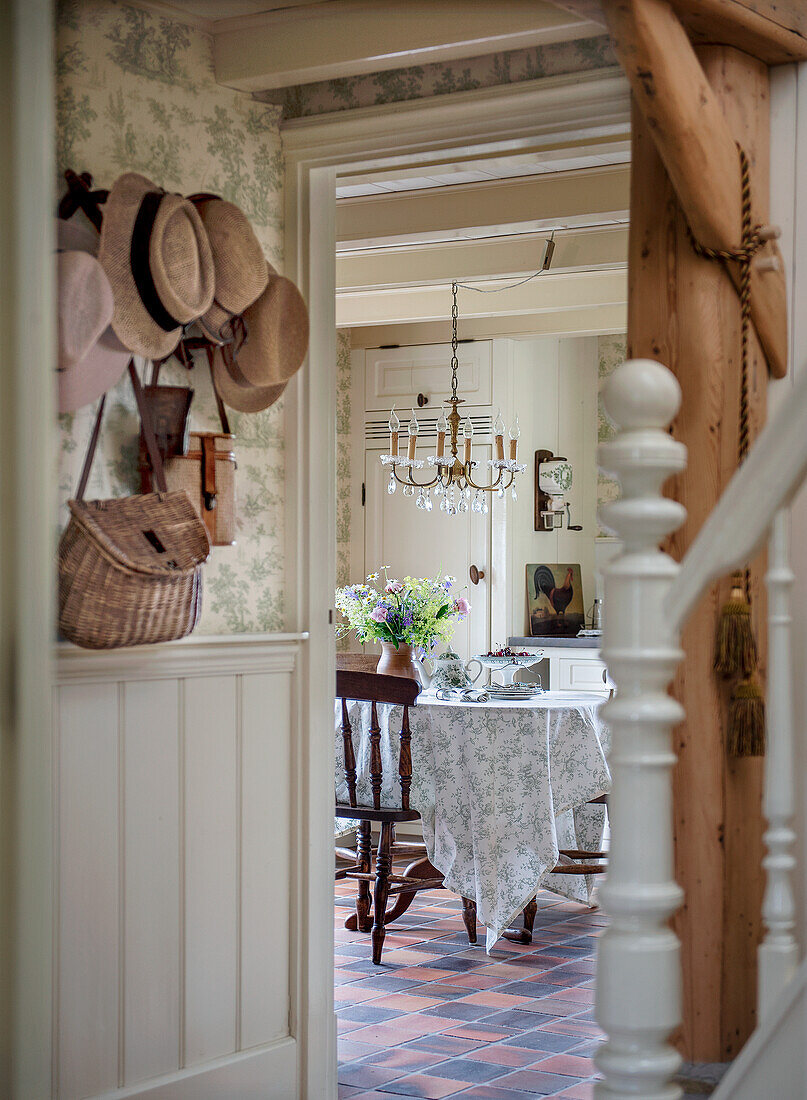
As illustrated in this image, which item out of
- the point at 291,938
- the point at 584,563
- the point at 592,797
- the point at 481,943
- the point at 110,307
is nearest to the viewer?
the point at 110,307

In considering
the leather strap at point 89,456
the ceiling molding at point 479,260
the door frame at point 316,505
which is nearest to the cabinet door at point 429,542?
the ceiling molding at point 479,260

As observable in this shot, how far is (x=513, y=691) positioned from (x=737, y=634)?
2.12 m

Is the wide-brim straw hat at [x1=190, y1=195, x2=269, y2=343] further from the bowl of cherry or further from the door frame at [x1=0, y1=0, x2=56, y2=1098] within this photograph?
the bowl of cherry

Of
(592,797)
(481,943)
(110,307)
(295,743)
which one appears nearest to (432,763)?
(592,797)

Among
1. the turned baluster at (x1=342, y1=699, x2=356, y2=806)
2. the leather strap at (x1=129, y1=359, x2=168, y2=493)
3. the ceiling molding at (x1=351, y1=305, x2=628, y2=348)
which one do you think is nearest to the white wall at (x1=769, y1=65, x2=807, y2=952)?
the leather strap at (x1=129, y1=359, x2=168, y2=493)

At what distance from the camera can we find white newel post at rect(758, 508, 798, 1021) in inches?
58.9

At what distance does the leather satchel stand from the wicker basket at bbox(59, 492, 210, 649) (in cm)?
18

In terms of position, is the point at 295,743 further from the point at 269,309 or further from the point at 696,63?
the point at 696,63

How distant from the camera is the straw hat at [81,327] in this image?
2.36m

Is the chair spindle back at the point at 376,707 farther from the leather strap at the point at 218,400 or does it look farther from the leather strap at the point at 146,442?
the leather strap at the point at 146,442

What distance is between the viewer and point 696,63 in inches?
82.7

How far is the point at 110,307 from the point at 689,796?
1.44 meters

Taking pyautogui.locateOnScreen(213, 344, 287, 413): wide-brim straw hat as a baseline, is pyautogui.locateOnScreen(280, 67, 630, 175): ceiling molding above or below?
above

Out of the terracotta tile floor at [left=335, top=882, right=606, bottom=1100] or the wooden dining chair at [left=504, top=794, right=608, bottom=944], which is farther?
the wooden dining chair at [left=504, top=794, right=608, bottom=944]
